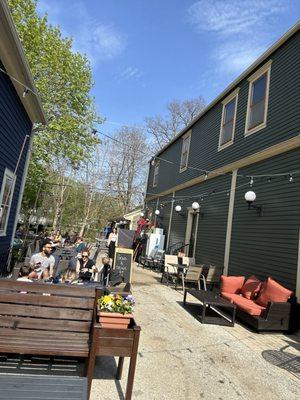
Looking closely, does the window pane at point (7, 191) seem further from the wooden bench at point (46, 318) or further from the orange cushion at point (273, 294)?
the orange cushion at point (273, 294)

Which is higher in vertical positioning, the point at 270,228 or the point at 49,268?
the point at 270,228

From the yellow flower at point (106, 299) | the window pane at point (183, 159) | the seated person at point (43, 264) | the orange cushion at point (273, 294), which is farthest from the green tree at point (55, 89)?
the yellow flower at point (106, 299)

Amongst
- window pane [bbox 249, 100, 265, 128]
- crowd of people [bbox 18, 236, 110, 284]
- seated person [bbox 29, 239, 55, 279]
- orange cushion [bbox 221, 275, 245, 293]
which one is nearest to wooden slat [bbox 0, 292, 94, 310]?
crowd of people [bbox 18, 236, 110, 284]

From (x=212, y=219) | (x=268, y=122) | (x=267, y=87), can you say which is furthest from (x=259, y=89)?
(x=212, y=219)

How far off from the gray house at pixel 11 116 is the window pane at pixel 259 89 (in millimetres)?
6237

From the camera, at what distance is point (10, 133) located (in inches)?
342

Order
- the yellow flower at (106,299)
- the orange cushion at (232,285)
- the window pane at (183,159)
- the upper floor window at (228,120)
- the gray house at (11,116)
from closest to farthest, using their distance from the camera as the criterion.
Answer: the yellow flower at (106,299) → the gray house at (11,116) → the orange cushion at (232,285) → the upper floor window at (228,120) → the window pane at (183,159)

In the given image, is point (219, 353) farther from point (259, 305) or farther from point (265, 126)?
point (265, 126)

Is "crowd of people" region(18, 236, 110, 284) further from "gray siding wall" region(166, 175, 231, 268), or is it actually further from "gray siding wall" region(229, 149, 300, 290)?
"gray siding wall" region(166, 175, 231, 268)

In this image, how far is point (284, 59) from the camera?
984cm

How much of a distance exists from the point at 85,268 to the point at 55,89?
1194 centimetres

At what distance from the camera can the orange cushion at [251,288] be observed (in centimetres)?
841

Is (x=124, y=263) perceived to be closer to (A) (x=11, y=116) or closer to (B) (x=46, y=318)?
(A) (x=11, y=116)

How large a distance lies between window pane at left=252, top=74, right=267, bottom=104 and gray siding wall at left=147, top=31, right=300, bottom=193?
0.39 meters
